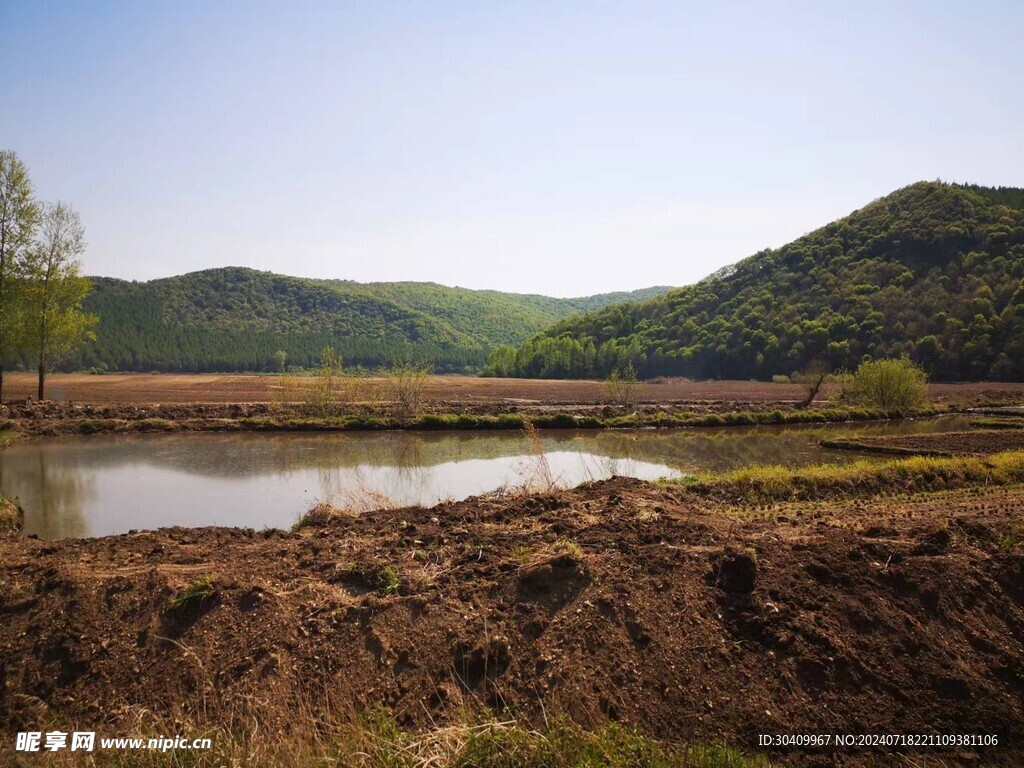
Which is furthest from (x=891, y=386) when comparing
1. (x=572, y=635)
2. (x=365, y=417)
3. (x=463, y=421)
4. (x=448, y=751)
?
(x=448, y=751)

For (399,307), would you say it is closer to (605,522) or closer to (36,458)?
(36,458)

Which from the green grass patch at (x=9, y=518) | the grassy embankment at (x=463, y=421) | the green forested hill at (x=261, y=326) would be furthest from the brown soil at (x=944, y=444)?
the green forested hill at (x=261, y=326)

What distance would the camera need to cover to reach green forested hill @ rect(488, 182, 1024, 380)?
65875 millimetres

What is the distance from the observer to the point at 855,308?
241 feet

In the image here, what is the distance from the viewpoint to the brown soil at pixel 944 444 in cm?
2116

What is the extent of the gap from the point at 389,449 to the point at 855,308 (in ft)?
218

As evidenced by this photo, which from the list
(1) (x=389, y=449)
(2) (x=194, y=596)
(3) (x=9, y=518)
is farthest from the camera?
(1) (x=389, y=449)

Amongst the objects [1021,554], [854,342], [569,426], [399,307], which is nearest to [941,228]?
[854,342]

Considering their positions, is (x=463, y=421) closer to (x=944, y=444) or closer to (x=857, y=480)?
(x=944, y=444)

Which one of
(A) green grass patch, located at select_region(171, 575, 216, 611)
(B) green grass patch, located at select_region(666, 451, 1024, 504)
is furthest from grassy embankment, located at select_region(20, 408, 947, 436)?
(A) green grass patch, located at select_region(171, 575, 216, 611)

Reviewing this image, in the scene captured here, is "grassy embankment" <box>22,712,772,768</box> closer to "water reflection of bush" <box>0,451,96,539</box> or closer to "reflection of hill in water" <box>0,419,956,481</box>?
"water reflection of bush" <box>0,451,96,539</box>

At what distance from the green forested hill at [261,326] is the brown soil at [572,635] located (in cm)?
9028

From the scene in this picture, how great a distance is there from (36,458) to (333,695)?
21251 mm

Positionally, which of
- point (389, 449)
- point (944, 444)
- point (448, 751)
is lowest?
point (389, 449)
